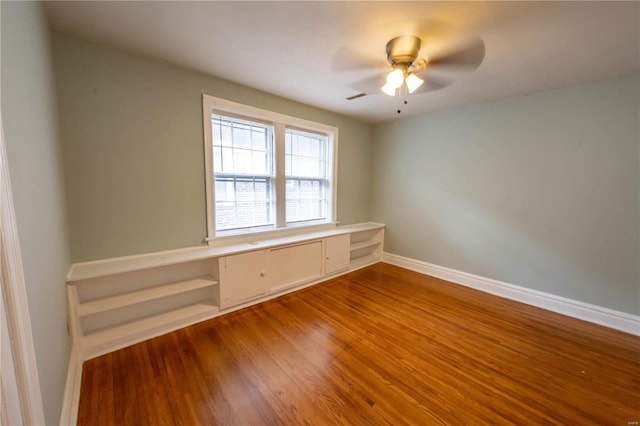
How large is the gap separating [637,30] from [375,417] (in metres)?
3.02

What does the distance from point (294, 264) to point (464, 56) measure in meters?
2.63

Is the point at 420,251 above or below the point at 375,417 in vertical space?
above

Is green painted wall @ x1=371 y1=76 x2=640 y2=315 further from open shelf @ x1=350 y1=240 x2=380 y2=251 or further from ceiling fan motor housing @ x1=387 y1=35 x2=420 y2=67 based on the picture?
ceiling fan motor housing @ x1=387 y1=35 x2=420 y2=67

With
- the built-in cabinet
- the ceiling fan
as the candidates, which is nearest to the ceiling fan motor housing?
the ceiling fan

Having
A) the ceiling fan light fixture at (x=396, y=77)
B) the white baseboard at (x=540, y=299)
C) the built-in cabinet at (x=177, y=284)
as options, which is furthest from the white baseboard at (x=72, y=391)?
the white baseboard at (x=540, y=299)

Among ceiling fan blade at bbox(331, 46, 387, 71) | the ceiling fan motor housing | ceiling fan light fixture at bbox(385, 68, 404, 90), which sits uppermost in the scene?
ceiling fan blade at bbox(331, 46, 387, 71)

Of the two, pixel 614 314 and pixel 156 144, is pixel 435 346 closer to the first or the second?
pixel 614 314

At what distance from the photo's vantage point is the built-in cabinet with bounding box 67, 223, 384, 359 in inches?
74.9

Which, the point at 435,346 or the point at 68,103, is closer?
the point at 68,103

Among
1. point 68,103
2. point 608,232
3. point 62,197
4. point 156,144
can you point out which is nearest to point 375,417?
point 62,197

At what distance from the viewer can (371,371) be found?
1756mm

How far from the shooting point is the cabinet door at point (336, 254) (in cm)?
339

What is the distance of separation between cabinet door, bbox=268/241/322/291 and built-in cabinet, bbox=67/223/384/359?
1 centimetres

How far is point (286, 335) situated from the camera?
2.16 m
